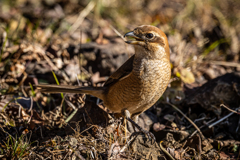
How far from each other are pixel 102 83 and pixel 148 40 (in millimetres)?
1756

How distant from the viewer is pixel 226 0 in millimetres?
7348

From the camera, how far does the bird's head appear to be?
289cm

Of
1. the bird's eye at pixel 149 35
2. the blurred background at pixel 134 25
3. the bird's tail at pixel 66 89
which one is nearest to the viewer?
the bird's eye at pixel 149 35

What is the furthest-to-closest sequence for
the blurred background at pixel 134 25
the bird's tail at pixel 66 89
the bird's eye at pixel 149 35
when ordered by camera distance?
the blurred background at pixel 134 25
the bird's tail at pixel 66 89
the bird's eye at pixel 149 35

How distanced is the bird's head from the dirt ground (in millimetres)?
861

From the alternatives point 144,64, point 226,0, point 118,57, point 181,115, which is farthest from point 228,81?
point 226,0

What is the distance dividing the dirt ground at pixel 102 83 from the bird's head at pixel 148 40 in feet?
2.82

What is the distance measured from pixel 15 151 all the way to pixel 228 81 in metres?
3.00

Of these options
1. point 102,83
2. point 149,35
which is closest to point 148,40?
point 149,35

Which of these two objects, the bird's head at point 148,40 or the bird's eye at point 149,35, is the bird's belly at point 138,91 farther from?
the bird's eye at point 149,35

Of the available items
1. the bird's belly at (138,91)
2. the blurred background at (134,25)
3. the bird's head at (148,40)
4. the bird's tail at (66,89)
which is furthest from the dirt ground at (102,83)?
the bird's head at (148,40)

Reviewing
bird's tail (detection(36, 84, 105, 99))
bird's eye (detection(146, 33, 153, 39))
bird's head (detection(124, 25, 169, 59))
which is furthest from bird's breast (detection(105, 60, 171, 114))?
bird's tail (detection(36, 84, 105, 99))

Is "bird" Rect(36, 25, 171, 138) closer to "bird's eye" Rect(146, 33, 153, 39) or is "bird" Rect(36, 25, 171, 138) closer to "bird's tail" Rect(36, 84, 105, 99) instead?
"bird's eye" Rect(146, 33, 153, 39)

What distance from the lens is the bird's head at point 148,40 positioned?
9.49 feet
